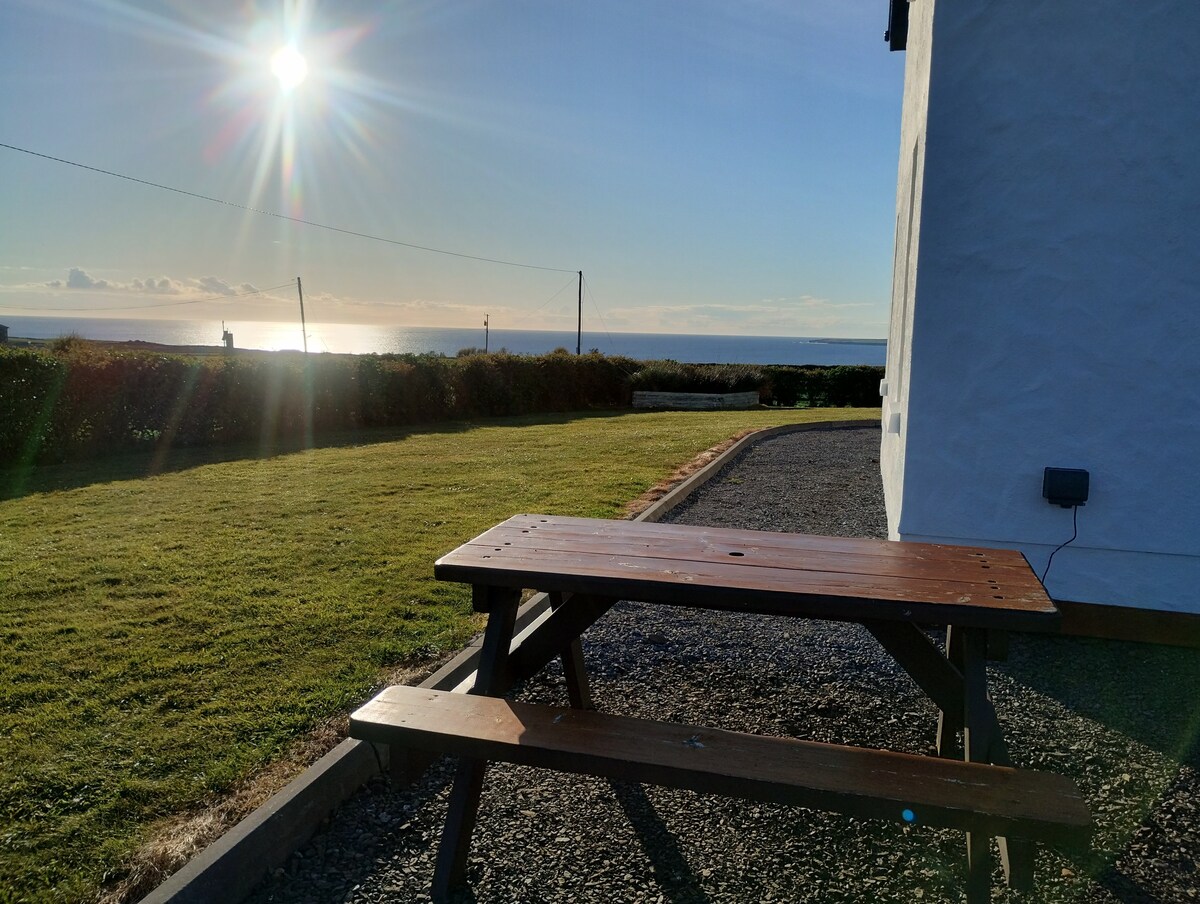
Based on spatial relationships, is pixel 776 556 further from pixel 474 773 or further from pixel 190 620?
pixel 190 620

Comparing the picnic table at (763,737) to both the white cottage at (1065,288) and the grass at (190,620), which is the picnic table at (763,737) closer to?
the grass at (190,620)

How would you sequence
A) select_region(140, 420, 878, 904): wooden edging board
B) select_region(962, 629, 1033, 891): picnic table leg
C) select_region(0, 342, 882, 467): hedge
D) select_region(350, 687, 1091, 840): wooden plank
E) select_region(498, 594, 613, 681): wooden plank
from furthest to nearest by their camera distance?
select_region(0, 342, 882, 467): hedge
select_region(498, 594, 613, 681): wooden plank
select_region(962, 629, 1033, 891): picnic table leg
select_region(140, 420, 878, 904): wooden edging board
select_region(350, 687, 1091, 840): wooden plank

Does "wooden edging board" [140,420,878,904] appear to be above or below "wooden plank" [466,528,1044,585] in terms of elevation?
below

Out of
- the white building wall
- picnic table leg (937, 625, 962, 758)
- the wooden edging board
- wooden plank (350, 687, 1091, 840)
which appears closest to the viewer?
wooden plank (350, 687, 1091, 840)

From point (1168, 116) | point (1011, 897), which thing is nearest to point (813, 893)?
Result: point (1011, 897)

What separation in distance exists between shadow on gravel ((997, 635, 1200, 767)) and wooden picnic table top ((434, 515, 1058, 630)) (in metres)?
1.17

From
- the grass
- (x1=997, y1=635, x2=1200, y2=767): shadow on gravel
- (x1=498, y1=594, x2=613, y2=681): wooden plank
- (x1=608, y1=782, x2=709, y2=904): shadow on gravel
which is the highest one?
(x1=498, y1=594, x2=613, y2=681): wooden plank

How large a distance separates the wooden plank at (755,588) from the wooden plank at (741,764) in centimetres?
38

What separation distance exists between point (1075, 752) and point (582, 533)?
214 centimetres

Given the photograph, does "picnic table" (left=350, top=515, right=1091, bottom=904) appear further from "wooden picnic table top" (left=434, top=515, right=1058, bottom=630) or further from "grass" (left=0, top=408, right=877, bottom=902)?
"grass" (left=0, top=408, right=877, bottom=902)

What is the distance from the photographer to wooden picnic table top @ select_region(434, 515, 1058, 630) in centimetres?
218

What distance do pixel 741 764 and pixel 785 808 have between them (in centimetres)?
87

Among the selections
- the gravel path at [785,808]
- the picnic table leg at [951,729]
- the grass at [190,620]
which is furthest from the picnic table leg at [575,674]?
the picnic table leg at [951,729]

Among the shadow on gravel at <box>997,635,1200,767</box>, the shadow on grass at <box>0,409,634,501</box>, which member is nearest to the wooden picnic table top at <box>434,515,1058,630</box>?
the shadow on gravel at <box>997,635,1200,767</box>
